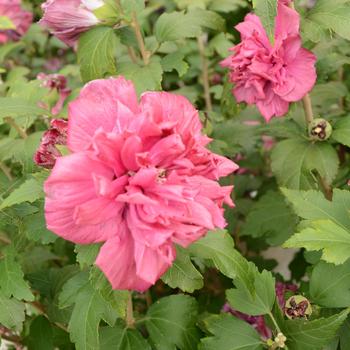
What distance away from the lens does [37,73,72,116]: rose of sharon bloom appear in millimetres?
1351

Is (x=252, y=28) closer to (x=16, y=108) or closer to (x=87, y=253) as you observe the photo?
(x=16, y=108)

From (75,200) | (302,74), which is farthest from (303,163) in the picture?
(75,200)

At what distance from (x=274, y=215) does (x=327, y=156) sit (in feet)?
0.94

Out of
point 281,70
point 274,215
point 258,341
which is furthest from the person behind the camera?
point 274,215

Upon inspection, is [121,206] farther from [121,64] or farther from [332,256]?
[121,64]

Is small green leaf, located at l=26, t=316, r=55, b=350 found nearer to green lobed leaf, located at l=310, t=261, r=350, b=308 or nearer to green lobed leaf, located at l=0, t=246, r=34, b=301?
green lobed leaf, located at l=0, t=246, r=34, b=301

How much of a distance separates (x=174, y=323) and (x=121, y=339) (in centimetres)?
10

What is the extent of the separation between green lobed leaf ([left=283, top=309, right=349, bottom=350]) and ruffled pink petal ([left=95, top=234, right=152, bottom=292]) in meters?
0.33

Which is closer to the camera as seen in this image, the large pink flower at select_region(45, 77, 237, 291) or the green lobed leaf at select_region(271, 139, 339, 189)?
the large pink flower at select_region(45, 77, 237, 291)

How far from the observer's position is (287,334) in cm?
93

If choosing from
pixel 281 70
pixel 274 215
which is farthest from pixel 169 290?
pixel 281 70

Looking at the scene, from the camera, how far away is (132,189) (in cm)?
67

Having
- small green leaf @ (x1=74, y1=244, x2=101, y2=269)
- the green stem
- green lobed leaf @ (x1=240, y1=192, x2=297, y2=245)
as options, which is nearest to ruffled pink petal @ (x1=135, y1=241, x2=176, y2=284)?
small green leaf @ (x1=74, y1=244, x2=101, y2=269)

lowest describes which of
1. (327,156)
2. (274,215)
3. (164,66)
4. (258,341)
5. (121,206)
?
(274,215)
